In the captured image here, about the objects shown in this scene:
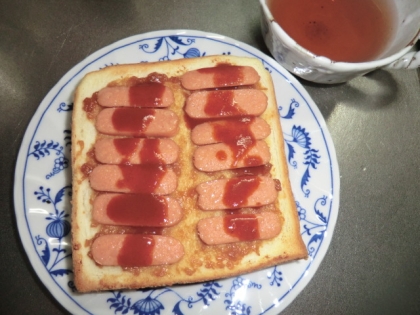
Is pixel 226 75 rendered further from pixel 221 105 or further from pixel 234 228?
pixel 234 228

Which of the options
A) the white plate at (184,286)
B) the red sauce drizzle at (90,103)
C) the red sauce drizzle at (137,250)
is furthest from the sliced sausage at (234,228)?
the red sauce drizzle at (90,103)

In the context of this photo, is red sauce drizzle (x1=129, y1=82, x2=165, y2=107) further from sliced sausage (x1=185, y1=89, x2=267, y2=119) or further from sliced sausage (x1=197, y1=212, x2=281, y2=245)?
sliced sausage (x1=197, y1=212, x2=281, y2=245)

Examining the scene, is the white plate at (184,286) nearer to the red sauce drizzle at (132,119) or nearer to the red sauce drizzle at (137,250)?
the red sauce drizzle at (137,250)

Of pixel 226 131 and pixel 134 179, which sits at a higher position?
pixel 226 131

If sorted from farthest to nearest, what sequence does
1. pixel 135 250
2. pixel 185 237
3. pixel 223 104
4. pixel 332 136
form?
pixel 332 136 → pixel 223 104 → pixel 185 237 → pixel 135 250

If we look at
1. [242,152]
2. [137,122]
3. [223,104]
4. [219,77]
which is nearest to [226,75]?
[219,77]

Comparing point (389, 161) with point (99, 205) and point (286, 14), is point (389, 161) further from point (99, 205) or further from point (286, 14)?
point (99, 205)

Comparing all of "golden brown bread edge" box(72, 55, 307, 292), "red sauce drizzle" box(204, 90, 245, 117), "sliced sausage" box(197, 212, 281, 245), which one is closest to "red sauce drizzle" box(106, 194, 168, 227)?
"golden brown bread edge" box(72, 55, 307, 292)
